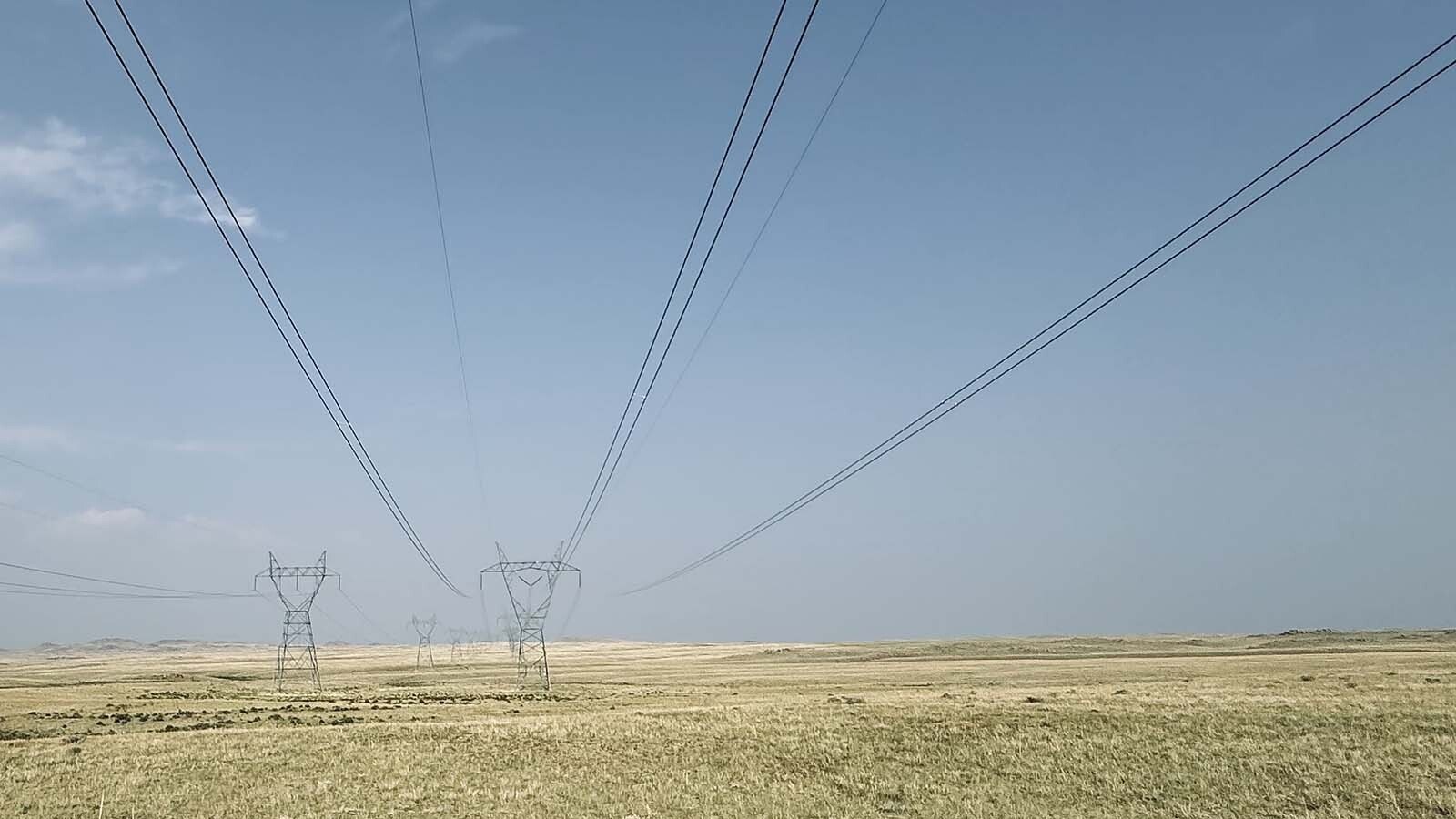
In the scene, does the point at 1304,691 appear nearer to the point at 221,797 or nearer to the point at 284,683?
the point at 221,797

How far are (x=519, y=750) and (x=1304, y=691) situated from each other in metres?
37.2

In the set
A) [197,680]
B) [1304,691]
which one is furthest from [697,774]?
[197,680]

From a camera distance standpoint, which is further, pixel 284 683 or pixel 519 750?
pixel 284 683

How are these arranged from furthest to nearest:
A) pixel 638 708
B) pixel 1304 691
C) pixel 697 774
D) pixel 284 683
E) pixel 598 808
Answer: pixel 284 683, pixel 638 708, pixel 1304 691, pixel 697 774, pixel 598 808

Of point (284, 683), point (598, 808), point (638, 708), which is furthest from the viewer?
point (284, 683)

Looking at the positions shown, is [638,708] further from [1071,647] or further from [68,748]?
[1071,647]

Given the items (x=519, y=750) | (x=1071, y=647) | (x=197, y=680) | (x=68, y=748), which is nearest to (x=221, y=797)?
(x=519, y=750)

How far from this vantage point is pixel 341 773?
3941 cm

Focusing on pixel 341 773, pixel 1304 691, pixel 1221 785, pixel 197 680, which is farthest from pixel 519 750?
pixel 197 680

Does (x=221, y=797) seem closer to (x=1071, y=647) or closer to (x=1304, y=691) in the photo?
(x=1304, y=691)

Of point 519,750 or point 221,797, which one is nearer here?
point 221,797

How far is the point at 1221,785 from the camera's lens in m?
33.9

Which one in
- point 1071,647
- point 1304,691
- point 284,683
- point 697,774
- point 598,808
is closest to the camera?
point 598,808

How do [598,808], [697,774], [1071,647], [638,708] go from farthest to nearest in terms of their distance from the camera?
[1071,647] < [638,708] < [697,774] < [598,808]
